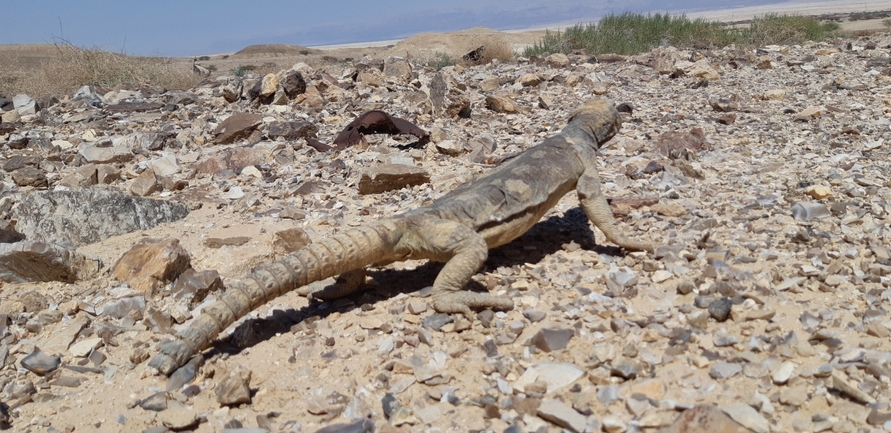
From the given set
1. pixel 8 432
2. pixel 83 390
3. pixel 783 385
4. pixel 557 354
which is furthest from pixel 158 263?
pixel 783 385

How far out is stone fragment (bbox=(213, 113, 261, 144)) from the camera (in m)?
9.02

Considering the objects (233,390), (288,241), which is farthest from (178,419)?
(288,241)

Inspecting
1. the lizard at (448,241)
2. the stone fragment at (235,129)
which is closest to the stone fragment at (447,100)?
the stone fragment at (235,129)

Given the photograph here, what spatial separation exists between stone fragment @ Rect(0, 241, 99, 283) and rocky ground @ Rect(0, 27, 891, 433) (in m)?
0.02

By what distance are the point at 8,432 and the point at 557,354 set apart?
301cm

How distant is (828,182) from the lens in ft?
19.4

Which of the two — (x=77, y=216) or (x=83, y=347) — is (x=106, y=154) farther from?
(x=83, y=347)

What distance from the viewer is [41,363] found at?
382 cm

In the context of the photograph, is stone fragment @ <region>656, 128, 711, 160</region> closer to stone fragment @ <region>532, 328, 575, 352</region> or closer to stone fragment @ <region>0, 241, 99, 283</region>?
stone fragment @ <region>532, 328, 575, 352</region>

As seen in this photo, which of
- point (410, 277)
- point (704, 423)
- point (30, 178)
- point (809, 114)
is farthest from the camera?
point (809, 114)

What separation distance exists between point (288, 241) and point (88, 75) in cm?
1360

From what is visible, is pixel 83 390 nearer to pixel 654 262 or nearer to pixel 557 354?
pixel 557 354

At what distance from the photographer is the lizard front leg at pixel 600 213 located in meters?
4.97

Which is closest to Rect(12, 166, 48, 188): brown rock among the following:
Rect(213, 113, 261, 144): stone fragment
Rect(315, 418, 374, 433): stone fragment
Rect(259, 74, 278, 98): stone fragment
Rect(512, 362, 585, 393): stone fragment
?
Rect(213, 113, 261, 144): stone fragment
